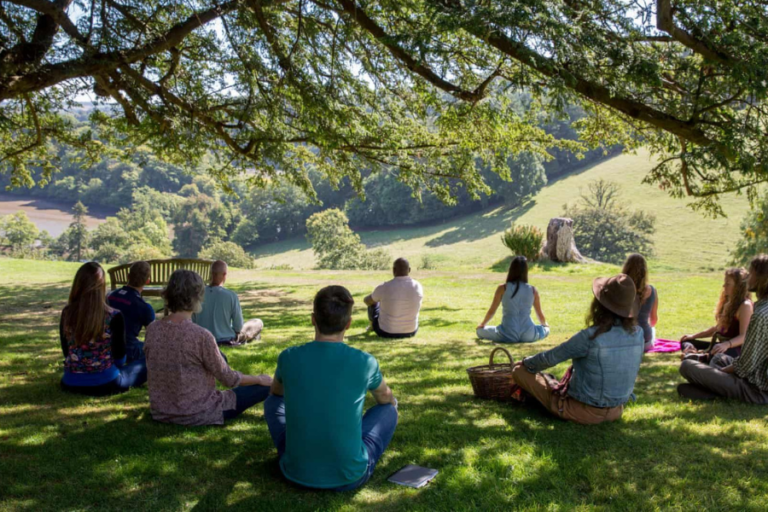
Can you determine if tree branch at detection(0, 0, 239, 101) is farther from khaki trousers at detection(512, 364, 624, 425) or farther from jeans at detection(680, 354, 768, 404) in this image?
jeans at detection(680, 354, 768, 404)

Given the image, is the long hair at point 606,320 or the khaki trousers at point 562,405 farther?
the khaki trousers at point 562,405

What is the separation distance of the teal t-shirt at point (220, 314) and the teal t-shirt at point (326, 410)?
164 inches

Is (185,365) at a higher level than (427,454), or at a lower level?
higher

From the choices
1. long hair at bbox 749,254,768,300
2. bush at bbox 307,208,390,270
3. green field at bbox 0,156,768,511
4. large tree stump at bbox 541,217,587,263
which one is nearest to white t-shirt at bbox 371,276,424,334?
green field at bbox 0,156,768,511

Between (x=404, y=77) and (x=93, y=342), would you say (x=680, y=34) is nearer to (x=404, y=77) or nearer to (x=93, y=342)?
(x=404, y=77)

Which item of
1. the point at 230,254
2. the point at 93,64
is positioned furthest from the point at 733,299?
the point at 230,254

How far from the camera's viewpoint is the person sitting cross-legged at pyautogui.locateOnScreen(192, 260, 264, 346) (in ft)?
23.2

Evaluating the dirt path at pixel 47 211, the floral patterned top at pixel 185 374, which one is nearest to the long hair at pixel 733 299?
the floral patterned top at pixel 185 374

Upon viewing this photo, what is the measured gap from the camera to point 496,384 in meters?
4.99

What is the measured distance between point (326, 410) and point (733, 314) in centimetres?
501

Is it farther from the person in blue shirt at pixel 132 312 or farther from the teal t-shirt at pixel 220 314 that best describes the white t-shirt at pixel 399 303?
the person in blue shirt at pixel 132 312

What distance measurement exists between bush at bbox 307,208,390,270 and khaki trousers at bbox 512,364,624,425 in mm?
40895

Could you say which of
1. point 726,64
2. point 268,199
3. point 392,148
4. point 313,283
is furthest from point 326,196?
point 726,64

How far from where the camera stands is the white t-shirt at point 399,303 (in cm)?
798
